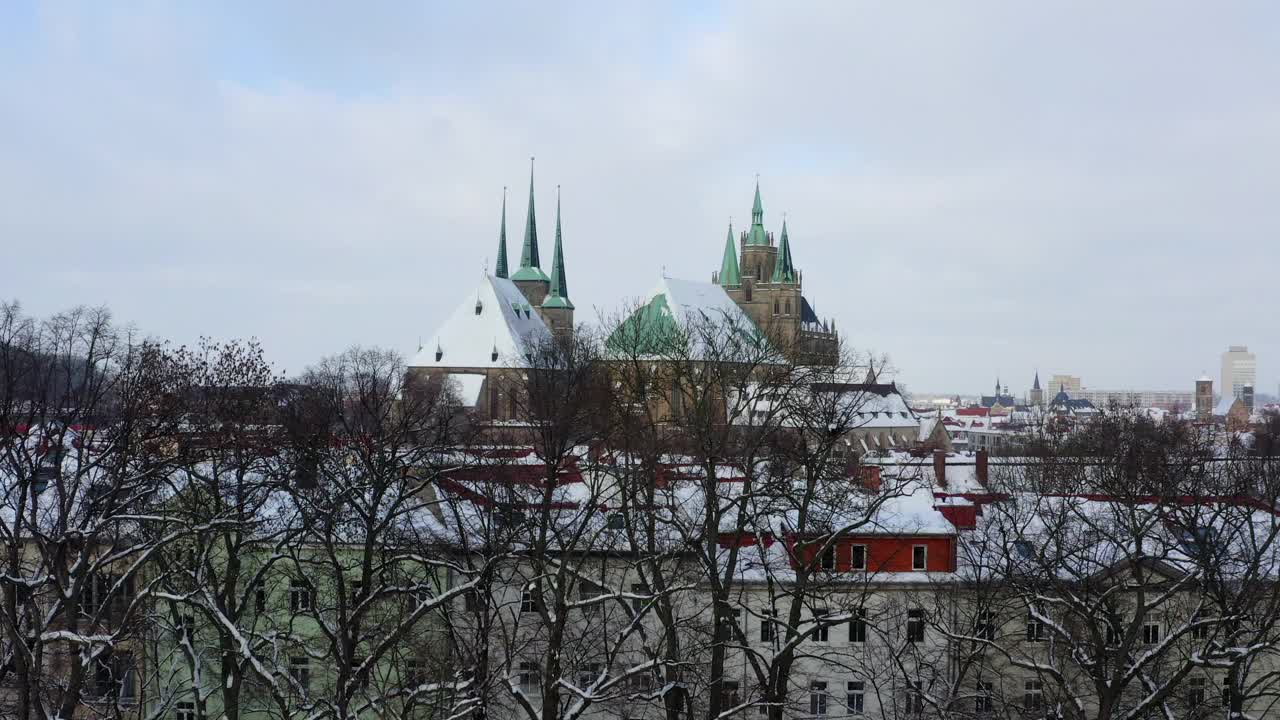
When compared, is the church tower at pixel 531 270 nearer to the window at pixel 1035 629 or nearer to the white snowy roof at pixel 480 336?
the white snowy roof at pixel 480 336

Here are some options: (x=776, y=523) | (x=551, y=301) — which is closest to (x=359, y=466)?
(x=776, y=523)

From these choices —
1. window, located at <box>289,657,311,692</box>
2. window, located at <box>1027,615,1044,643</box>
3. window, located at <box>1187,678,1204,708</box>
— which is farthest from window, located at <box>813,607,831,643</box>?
window, located at <box>289,657,311,692</box>

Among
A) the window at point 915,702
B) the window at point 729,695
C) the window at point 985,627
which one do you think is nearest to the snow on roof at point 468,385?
the window at point 729,695

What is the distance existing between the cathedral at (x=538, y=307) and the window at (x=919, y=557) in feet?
120

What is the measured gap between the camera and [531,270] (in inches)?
3836

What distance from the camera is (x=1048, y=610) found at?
783 inches

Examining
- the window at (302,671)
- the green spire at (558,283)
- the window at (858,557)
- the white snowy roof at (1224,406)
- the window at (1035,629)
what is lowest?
the window at (302,671)

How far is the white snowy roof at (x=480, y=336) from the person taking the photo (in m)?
81.1

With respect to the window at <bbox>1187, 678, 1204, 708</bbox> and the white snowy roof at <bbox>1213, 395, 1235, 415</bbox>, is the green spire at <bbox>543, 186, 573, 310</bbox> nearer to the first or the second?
the window at <bbox>1187, 678, 1204, 708</bbox>

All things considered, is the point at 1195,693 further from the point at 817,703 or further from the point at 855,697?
the point at 817,703

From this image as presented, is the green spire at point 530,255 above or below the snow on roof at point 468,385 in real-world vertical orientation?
above

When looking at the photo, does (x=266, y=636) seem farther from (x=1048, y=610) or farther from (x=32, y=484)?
(x=1048, y=610)

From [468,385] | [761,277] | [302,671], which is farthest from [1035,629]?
[761,277]

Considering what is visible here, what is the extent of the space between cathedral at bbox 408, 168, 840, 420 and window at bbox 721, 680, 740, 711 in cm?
3719
